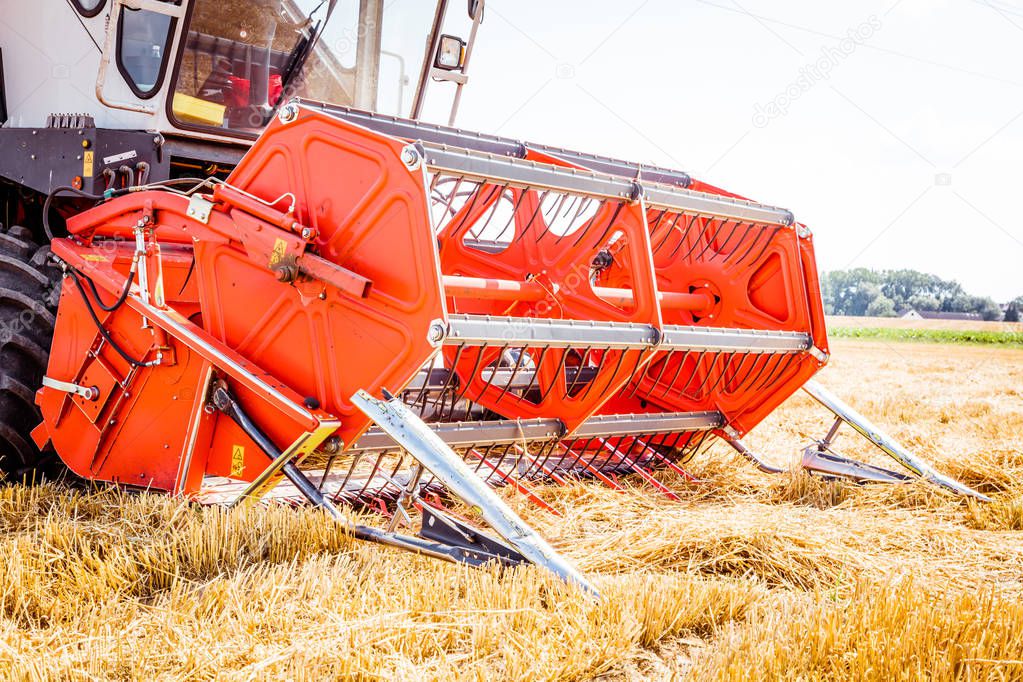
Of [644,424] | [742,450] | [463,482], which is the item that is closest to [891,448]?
[742,450]

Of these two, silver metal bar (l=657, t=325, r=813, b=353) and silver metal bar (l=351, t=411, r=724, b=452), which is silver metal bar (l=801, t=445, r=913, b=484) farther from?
silver metal bar (l=657, t=325, r=813, b=353)

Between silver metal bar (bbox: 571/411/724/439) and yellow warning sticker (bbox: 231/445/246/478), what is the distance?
1365 millimetres

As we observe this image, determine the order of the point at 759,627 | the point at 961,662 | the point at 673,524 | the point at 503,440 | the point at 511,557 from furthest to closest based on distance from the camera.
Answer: the point at 503,440, the point at 673,524, the point at 511,557, the point at 759,627, the point at 961,662

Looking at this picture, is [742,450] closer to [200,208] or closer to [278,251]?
[278,251]

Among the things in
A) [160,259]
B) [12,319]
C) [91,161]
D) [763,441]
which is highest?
[91,161]

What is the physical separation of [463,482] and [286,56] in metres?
2.82

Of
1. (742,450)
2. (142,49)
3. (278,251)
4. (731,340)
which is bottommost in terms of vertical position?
(742,450)

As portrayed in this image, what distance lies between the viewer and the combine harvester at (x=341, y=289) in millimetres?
3182

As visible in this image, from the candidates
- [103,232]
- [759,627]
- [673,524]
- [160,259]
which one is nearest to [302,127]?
[160,259]

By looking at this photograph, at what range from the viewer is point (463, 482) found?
2830mm

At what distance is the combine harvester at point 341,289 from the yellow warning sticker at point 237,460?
15mm

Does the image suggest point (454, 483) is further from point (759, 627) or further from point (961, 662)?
point (961, 662)

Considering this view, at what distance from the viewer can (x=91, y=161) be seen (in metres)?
Answer: 4.18

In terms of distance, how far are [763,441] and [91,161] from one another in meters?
4.05
